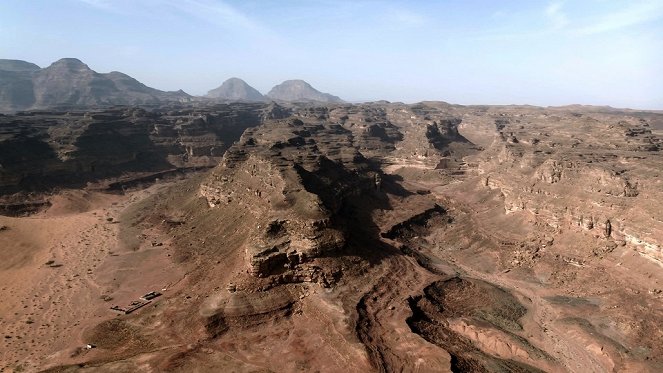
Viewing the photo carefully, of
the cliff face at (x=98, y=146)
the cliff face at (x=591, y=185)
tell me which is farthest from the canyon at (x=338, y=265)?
the cliff face at (x=98, y=146)

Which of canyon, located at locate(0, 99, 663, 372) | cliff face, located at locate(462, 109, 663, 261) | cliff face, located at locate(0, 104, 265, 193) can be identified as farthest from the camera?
cliff face, located at locate(0, 104, 265, 193)

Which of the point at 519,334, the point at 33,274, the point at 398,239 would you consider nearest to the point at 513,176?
the point at 398,239

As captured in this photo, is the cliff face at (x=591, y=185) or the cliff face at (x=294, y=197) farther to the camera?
the cliff face at (x=591, y=185)

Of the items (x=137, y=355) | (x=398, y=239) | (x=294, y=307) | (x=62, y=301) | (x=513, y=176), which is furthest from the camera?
(x=513, y=176)

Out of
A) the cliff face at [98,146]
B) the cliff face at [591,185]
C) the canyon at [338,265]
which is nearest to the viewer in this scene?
the canyon at [338,265]

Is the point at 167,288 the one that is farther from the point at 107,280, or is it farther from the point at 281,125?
the point at 281,125

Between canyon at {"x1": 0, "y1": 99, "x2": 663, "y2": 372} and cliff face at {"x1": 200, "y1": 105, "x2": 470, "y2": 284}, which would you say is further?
cliff face at {"x1": 200, "y1": 105, "x2": 470, "y2": 284}

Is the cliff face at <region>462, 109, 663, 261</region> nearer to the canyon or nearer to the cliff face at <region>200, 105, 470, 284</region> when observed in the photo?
the canyon

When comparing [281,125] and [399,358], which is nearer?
[399,358]


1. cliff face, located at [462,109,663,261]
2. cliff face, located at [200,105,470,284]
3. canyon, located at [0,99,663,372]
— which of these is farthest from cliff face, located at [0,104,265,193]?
cliff face, located at [462,109,663,261]

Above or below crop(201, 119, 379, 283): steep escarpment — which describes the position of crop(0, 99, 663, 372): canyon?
below

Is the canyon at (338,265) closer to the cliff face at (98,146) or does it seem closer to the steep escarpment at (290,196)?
the steep escarpment at (290,196)
